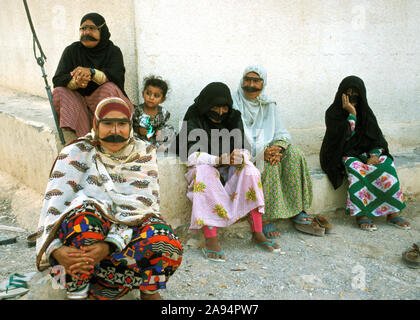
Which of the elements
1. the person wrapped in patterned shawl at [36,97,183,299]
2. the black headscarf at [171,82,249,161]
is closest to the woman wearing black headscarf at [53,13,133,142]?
the black headscarf at [171,82,249,161]

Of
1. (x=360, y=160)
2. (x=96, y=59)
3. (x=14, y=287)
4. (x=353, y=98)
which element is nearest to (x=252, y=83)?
(x=353, y=98)

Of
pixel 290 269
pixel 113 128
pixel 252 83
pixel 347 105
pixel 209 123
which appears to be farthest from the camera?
pixel 347 105

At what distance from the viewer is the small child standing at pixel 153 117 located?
368cm

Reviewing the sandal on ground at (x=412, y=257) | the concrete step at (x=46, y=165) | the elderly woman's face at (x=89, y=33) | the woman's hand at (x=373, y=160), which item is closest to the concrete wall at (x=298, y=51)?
the elderly woman's face at (x=89, y=33)

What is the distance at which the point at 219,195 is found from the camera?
132 inches

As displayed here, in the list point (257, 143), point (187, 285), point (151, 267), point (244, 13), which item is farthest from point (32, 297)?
point (244, 13)

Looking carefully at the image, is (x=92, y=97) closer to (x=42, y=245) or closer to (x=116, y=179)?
(x=116, y=179)

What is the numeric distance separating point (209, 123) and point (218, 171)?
17.6 inches

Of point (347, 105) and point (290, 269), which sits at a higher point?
point (347, 105)

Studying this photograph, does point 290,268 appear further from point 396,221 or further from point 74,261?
point 74,261

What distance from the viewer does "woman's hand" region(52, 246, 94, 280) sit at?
213 cm

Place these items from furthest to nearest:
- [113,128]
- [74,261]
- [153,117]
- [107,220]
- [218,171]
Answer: [153,117], [218,171], [113,128], [107,220], [74,261]

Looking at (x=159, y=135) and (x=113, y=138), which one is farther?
(x=159, y=135)

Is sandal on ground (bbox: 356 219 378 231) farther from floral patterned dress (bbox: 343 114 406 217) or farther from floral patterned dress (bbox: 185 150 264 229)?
floral patterned dress (bbox: 185 150 264 229)
